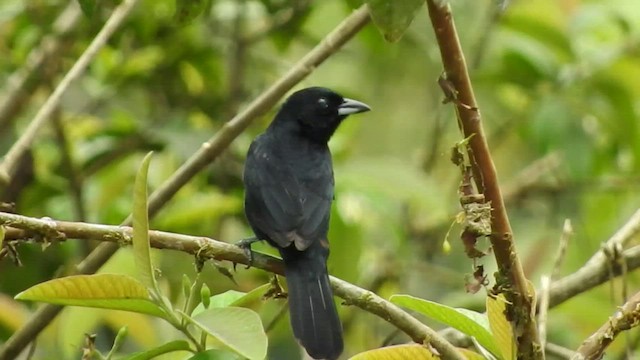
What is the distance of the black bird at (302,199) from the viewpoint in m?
2.77

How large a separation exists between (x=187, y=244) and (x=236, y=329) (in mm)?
400

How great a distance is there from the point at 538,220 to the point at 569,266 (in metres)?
0.60

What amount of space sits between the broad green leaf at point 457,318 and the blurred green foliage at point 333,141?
129 centimetres

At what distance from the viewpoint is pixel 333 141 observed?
188 inches

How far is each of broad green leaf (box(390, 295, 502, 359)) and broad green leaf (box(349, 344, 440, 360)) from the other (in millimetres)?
93

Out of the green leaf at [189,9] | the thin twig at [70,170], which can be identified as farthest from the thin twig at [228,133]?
the thin twig at [70,170]

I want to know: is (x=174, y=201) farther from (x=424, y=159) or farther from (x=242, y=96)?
(x=424, y=159)

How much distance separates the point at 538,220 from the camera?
16.7 feet

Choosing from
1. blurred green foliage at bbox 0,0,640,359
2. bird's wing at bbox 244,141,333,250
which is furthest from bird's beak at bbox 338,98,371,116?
bird's wing at bbox 244,141,333,250

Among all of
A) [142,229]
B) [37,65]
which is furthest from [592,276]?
[37,65]

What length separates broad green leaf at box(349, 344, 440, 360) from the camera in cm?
208

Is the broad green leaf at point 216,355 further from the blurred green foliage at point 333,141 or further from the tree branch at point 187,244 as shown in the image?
the blurred green foliage at point 333,141

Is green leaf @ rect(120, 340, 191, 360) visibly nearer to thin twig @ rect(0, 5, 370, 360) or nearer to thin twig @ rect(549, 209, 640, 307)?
thin twig @ rect(0, 5, 370, 360)

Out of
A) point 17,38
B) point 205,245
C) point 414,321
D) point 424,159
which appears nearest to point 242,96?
point 17,38
